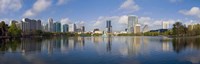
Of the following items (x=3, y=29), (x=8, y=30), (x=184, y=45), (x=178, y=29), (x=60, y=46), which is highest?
(x=3, y=29)

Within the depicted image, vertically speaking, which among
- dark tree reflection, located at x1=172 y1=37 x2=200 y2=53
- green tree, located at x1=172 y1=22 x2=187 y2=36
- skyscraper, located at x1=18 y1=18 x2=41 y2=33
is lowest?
dark tree reflection, located at x1=172 y1=37 x2=200 y2=53

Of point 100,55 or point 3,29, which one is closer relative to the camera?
point 100,55

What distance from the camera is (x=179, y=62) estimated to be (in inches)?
789

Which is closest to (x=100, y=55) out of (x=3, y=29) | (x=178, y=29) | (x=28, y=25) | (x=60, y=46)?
(x=60, y=46)

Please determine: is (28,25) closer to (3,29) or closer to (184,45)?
(3,29)

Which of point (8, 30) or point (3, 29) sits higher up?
point (3, 29)

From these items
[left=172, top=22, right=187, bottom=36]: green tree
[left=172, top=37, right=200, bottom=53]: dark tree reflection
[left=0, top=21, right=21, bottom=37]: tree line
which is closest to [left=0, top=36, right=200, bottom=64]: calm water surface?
[left=172, top=37, right=200, bottom=53]: dark tree reflection

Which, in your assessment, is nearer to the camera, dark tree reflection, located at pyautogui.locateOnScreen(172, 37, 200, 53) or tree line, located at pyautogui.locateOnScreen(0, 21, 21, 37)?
dark tree reflection, located at pyautogui.locateOnScreen(172, 37, 200, 53)

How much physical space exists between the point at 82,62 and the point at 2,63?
5.72 meters

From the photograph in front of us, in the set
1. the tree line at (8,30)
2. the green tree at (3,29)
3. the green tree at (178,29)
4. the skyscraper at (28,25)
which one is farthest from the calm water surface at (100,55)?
the skyscraper at (28,25)

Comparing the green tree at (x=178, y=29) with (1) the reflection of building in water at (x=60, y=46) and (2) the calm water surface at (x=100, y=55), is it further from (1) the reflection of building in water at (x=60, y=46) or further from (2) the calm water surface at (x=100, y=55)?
(2) the calm water surface at (x=100, y=55)

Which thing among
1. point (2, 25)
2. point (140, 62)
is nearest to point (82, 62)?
point (140, 62)

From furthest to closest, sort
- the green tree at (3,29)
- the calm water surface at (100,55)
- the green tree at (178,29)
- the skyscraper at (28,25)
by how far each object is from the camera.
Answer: the skyscraper at (28,25) → the green tree at (178,29) → the green tree at (3,29) → the calm water surface at (100,55)

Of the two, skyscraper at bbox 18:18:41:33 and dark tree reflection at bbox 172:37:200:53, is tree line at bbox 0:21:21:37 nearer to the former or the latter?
skyscraper at bbox 18:18:41:33
